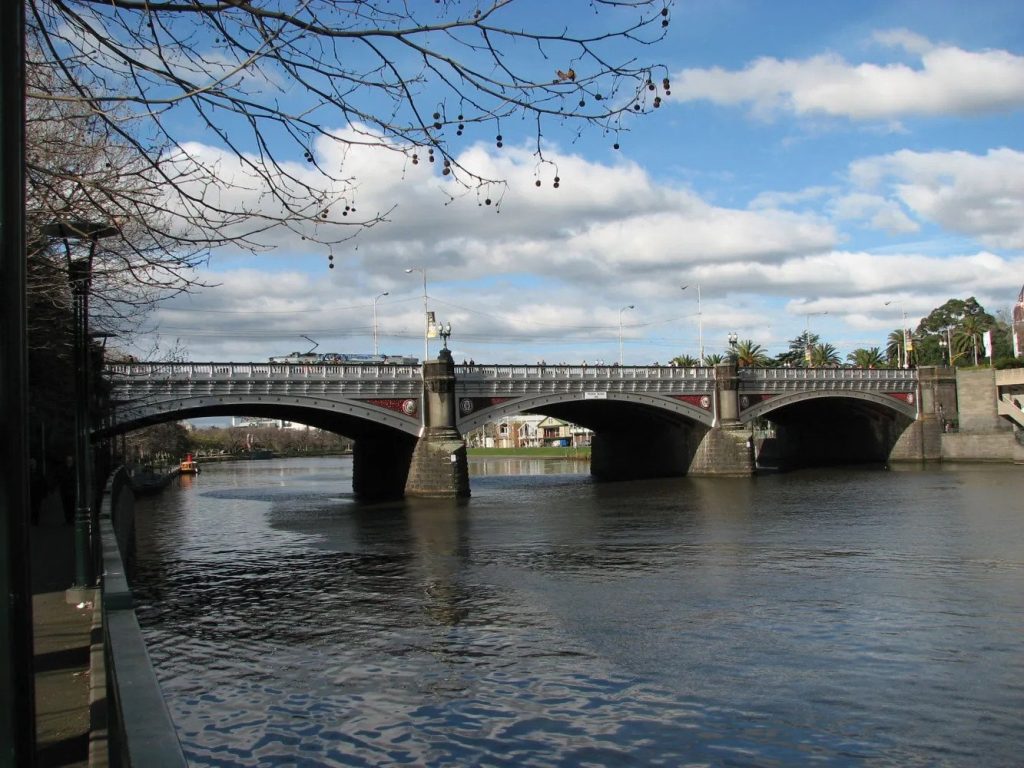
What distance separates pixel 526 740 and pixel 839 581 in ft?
38.8

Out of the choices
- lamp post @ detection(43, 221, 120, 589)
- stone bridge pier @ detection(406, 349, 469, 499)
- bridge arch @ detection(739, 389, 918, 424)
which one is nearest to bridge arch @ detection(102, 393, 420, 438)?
stone bridge pier @ detection(406, 349, 469, 499)

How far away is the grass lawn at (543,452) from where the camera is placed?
376 feet

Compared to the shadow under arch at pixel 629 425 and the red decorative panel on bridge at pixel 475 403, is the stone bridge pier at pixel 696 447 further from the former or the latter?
the red decorative panel on bridge at pixel 475 403

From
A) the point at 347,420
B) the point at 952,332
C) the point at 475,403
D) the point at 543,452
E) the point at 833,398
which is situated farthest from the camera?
the point at 543,452

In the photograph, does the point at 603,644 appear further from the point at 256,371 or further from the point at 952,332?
the point at 952,332

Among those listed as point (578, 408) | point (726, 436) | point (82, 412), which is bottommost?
point (726, 436)

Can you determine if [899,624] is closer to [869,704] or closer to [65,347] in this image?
[869,704]

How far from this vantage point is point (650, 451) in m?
66.9

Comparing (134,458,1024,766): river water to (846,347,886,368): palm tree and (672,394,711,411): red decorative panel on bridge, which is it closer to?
(672,394,711,411): red decorative panel on bridge

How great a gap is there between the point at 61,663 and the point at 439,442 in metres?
39.6

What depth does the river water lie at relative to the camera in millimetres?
10742

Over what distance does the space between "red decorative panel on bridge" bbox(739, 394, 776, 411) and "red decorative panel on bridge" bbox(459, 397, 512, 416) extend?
16.8 m

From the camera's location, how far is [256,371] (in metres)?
46.2

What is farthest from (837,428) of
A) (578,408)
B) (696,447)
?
(578,408)
